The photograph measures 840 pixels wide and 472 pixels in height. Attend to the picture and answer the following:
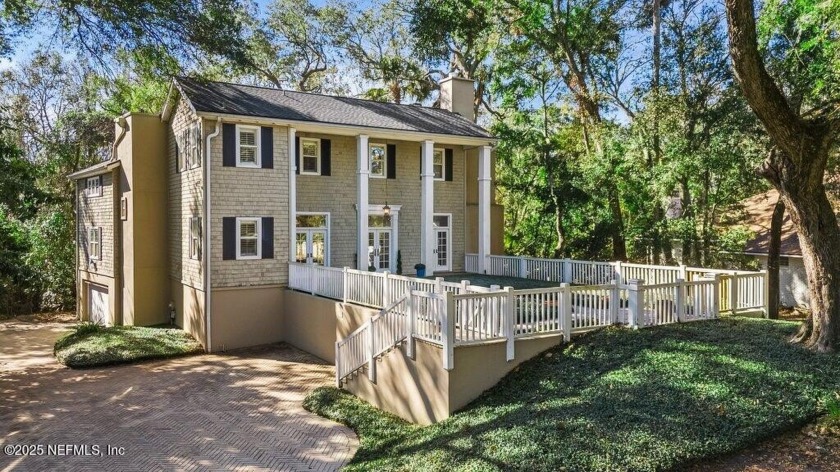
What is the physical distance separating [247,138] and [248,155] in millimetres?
486

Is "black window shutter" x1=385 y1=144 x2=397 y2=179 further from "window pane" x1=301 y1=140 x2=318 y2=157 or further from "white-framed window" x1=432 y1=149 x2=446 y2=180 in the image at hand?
"window pane" x1=301 y1=140 x2=318 y2=157

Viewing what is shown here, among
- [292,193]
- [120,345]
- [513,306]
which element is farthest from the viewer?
[292,193]

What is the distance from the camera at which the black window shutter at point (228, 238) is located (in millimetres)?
15812

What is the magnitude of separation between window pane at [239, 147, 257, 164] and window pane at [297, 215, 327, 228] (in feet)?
7.78

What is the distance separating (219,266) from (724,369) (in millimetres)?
12695

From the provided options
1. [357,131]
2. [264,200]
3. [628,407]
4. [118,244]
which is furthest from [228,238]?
[628,407]

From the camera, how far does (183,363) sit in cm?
1506

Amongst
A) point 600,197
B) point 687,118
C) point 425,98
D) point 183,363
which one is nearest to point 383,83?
point 425,98

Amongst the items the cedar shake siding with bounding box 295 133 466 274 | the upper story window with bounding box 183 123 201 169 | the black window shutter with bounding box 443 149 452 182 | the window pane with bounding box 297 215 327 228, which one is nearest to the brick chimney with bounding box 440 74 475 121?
the cedar shake siding with bounding box 295 133 466 274

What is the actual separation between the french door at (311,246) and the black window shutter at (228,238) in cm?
211

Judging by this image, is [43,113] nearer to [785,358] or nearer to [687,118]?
[687,118]

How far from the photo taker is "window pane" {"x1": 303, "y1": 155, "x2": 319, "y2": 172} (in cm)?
1788

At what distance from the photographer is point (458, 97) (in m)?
22.8

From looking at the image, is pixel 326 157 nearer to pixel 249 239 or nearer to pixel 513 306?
pixel 249 239
